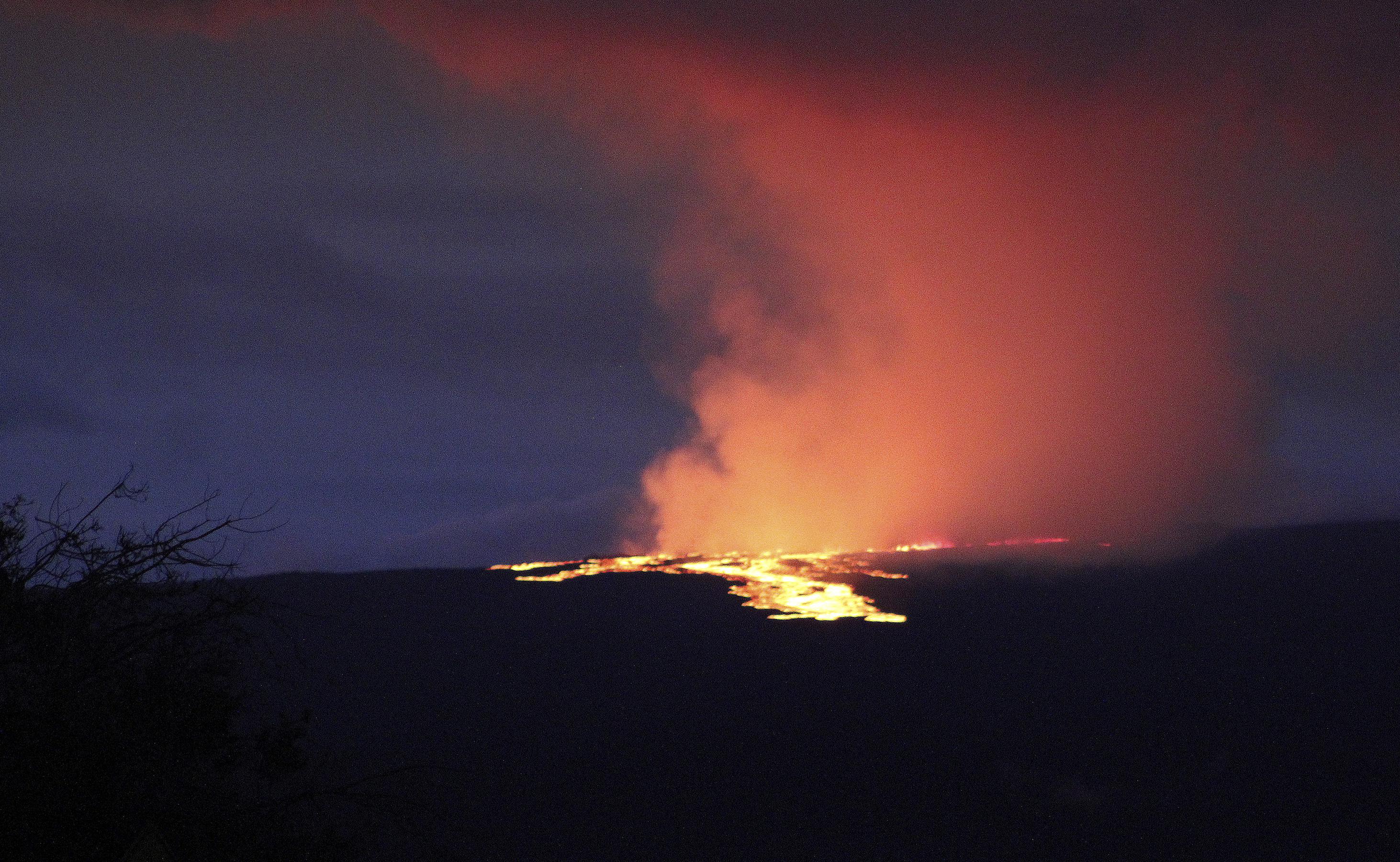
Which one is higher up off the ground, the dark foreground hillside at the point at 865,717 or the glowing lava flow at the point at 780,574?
the glowing lava flow at the point at 780,574

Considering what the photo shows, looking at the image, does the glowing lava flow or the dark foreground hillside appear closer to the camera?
the dark foreground hillside

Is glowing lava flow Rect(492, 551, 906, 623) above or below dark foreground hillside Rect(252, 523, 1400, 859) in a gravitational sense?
above

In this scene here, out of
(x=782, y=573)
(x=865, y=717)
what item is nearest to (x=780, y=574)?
→ (x=782, y=573)

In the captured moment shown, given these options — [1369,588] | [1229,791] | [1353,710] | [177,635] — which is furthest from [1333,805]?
[177,635]

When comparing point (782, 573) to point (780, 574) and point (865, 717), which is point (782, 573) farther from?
point (865, 717)

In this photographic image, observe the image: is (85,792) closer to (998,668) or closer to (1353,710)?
(998,668)
